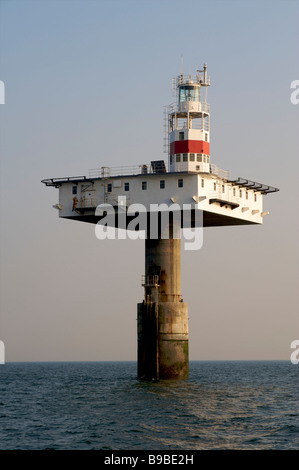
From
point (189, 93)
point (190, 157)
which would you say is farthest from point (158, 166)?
point (189, 93)

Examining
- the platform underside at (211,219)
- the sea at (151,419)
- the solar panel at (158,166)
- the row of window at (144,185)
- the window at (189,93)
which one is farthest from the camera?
the window at (189,93)

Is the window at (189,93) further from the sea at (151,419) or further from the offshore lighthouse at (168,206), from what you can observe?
the sea at (151,419)

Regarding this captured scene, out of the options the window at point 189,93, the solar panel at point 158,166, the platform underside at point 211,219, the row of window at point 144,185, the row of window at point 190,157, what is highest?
the window at point 189,93

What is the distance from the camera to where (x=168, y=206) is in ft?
200

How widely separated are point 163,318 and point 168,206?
900cm

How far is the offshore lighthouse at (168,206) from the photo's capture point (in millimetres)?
61375

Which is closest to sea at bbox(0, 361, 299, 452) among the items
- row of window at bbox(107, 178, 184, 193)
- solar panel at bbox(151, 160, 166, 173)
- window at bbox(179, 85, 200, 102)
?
row of window at bbox(107, 178, 184, 193)

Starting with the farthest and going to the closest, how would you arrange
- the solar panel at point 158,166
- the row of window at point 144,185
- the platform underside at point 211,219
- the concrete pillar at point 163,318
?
1. the platform underside at point 211,219
2. the solar panel at point 158,166
3. the concrete pillar at point 163,318
4. the row of window at point 144,185

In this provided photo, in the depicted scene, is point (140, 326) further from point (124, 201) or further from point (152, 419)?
point (152, 419)

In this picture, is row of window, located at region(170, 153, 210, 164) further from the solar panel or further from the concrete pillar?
the concrete pillar

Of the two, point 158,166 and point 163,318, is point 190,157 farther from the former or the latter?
point 163,318

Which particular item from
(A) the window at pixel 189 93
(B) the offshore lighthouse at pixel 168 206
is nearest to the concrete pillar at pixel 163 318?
(B) the offshore lighthouse at pixel 168 206

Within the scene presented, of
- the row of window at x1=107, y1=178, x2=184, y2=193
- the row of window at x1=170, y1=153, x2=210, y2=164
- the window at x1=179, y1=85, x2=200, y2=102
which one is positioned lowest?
the row of window at x1=107, y1=178, x2=184, y2=193

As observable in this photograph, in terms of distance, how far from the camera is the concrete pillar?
6162cm
